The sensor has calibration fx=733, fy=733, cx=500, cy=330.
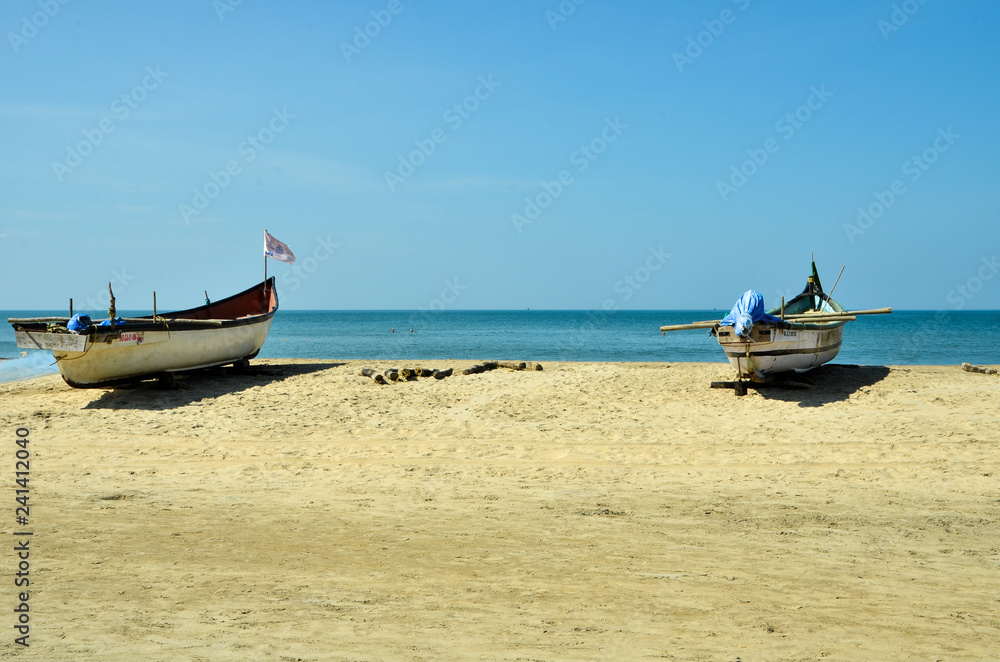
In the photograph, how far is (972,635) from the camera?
455cm

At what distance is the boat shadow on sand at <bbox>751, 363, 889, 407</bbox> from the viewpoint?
44.0 ft

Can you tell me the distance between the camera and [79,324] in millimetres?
13211

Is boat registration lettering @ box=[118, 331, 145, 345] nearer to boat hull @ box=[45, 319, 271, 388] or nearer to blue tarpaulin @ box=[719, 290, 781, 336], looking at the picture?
boat hull @ box=[45, 319, 271, 388]

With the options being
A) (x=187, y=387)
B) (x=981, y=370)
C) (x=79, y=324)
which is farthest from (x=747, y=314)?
(x=79, y=324)

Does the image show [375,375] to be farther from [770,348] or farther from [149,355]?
[770,348]

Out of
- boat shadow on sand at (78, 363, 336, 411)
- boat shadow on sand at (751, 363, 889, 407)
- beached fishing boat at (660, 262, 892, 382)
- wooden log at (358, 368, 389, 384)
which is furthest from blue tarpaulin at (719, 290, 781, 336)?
boat shadow on sand at (78, 363, 336, 411)

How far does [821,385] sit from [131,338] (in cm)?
1353

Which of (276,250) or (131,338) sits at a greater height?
(276,250)

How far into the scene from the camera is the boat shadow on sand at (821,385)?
1341cm

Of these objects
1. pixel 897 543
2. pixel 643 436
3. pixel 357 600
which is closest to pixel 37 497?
pixel 357 600

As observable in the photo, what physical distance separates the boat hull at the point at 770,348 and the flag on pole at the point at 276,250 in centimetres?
1186

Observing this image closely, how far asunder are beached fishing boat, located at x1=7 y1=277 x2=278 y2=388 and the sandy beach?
36.1 inches

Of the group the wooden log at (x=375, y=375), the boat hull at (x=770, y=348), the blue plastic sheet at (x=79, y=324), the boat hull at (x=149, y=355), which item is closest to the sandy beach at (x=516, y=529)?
the boat hull at (x=149, y=355)

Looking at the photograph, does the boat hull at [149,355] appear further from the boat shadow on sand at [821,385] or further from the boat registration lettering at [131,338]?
the boat shadow on sand at [821,385]
